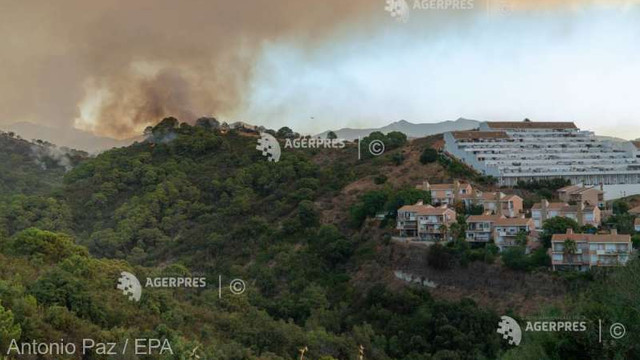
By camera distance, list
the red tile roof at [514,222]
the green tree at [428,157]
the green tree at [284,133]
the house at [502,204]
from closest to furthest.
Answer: the red tile roof at [514,222] < the house at [502,204] < the green tree at [428,157] < the green tree at [284,133]

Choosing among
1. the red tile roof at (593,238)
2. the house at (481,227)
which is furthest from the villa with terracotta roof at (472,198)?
the red tile roof at (593,238)

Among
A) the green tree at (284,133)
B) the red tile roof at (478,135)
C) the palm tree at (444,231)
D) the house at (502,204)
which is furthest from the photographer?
the green tree at (284,133)

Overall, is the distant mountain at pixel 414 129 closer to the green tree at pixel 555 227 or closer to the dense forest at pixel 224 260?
the dense forest at pixel 224 260

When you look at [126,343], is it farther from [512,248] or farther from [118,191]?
[118,191]

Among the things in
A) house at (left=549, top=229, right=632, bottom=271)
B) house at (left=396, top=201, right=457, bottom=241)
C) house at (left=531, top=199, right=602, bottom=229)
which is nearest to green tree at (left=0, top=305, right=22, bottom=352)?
house at (left=549, top=229, right=632, bottom=271)

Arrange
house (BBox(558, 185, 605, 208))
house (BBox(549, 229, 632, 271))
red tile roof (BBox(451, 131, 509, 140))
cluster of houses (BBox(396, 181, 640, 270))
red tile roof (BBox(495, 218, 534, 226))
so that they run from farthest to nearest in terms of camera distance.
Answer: red tile roof (BBox(451, 131, 509, 140))
house (BBox(558, 185, 605, 208))
red tile roof (BBox(495, 218, 534, 226))
cluster of houses (BBox(396, 181, 640, 270))
house (BBox(549, 229, 632, 271))

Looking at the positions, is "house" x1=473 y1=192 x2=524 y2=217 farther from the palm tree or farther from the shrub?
the shrub

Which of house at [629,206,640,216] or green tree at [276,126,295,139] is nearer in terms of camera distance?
house at [629,206,640,216]
